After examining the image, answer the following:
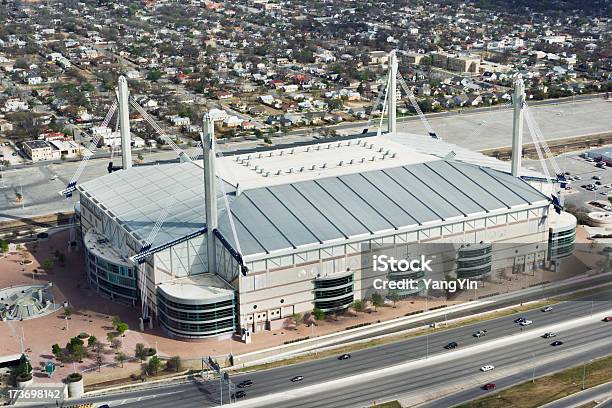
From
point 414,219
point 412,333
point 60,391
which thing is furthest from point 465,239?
point 60,391

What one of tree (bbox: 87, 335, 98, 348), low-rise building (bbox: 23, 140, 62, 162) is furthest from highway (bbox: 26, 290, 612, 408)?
low-rise building (bbox: 23, 140, 62, 162)

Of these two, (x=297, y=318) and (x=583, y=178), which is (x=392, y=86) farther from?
(x=297, y=318)

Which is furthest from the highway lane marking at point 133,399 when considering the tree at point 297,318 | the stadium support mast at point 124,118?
the stadium support mast at point 124,118

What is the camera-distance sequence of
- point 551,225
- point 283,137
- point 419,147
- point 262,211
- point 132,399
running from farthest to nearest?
point 283,137
point 419,147
point 551,225
point 262,211
point 132,399

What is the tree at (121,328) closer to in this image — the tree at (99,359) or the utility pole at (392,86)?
the tree at (99,359)

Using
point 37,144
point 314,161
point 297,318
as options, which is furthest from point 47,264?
point 37,144

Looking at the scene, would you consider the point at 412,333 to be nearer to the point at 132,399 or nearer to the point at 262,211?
the point at 262,211

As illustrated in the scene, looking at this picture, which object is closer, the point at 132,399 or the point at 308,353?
the point at 132,399
